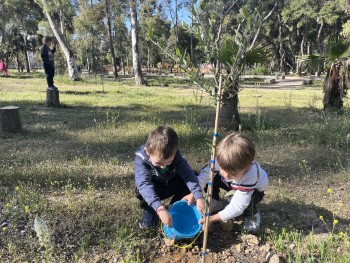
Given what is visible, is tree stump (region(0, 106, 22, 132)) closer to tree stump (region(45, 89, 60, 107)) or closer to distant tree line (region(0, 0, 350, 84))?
tree stump (region(45, 89, 60, 107))

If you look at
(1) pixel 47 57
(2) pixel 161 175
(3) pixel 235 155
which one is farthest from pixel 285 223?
(1) pixel 47 57

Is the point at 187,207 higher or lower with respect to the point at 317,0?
lower

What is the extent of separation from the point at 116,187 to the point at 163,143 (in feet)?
4.15

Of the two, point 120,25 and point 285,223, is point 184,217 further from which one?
point 120,25

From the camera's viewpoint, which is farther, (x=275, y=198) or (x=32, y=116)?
(x=32, y=116)

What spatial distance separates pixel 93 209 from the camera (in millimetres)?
2924

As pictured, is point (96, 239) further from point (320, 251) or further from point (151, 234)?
point (320, 251)

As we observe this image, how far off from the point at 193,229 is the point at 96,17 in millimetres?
30150

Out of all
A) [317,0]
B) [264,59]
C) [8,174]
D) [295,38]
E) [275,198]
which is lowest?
[275,198]

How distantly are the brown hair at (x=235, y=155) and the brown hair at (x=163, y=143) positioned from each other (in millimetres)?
334

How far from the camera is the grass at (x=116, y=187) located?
8.07 feet

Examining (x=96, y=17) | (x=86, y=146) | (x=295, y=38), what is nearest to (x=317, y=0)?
(x=295, y=38)

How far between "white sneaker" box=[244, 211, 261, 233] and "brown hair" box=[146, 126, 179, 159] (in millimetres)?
871

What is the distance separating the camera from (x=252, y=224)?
2691 mm
